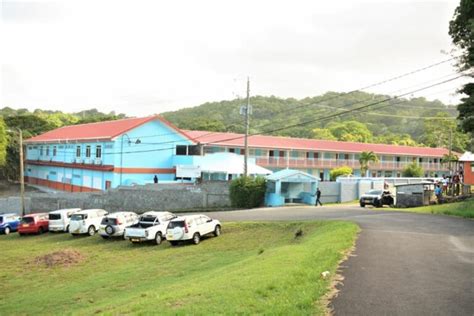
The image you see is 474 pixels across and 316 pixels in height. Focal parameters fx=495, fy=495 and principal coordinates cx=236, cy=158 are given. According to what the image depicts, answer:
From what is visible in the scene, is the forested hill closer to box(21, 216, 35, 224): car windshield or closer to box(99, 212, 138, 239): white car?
box(21, 216, 35, 224): car windshield

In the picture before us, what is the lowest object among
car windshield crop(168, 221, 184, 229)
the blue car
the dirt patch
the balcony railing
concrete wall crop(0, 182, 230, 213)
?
the dirt patch

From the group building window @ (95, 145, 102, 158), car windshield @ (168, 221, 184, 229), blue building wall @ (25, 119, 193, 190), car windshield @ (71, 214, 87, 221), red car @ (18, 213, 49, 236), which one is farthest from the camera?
building window @ (95, 145, 102, 158)

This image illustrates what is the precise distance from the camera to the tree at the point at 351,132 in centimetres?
9338

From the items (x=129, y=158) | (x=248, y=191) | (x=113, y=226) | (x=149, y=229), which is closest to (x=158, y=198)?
(x=248, y=191)

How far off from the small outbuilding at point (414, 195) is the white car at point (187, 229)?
16708 millimetres

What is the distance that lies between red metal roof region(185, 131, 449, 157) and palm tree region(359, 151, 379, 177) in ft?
10.5

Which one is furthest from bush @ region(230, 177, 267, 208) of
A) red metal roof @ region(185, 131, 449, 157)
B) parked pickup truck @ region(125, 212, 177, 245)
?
red metal roof @ region(185, 131, 449, 157)

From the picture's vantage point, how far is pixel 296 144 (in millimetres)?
63312

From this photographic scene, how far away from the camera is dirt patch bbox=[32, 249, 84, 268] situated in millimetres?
23000

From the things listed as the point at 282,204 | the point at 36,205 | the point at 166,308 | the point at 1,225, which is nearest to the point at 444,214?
the point at 282,204

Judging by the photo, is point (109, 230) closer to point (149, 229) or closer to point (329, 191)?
point (149, 229)

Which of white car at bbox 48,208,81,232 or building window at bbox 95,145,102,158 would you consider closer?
white car at bbox 48,208,81,232

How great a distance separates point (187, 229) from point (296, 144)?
4044 cm

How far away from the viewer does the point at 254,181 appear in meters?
39.3
